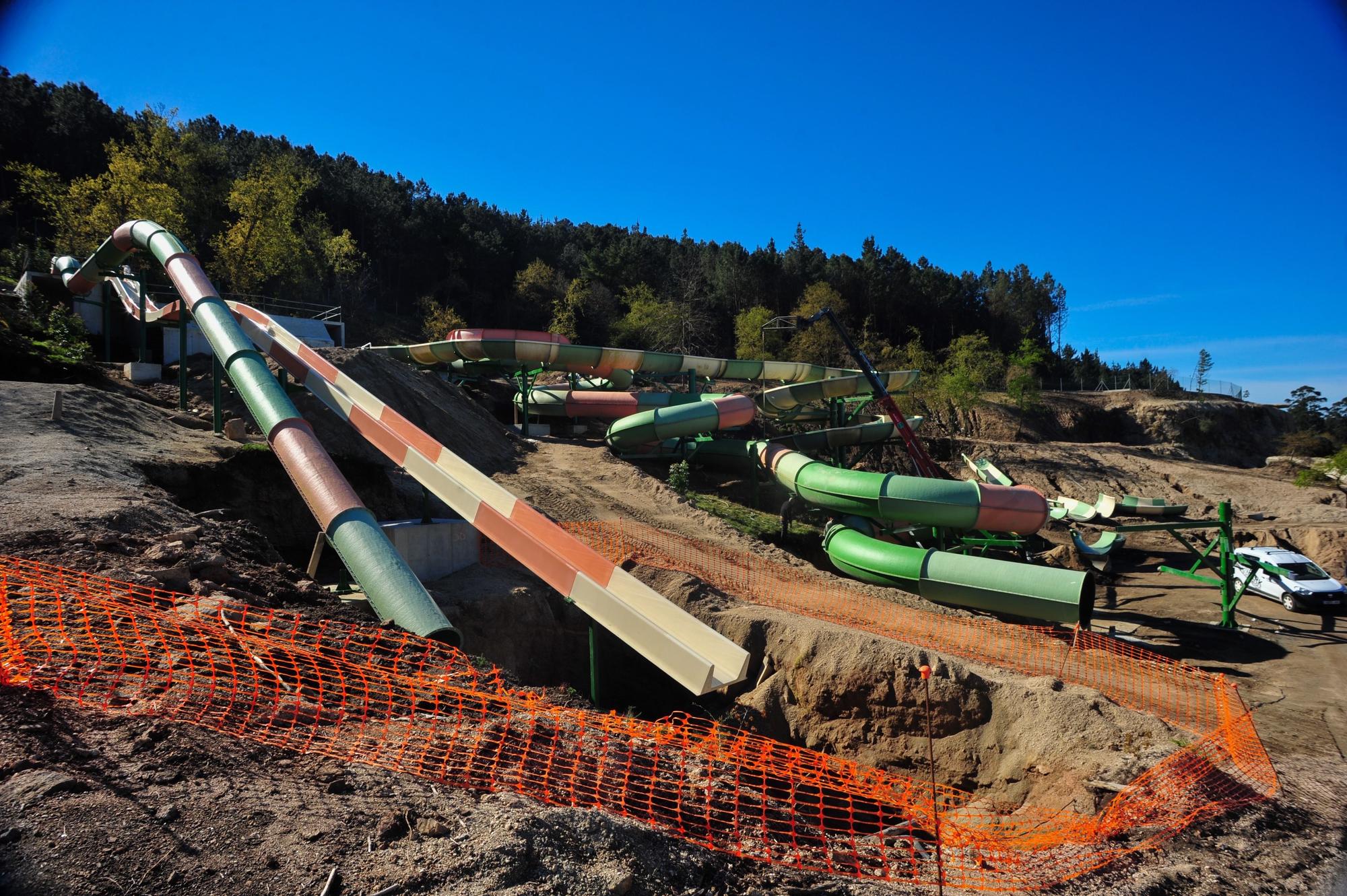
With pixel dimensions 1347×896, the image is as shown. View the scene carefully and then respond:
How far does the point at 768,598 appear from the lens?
12.6 meters

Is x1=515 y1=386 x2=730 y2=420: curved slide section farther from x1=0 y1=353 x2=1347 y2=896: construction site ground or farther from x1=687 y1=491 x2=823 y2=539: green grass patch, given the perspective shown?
x1=687 y1=491 x2=823 y2=539: green grass patch

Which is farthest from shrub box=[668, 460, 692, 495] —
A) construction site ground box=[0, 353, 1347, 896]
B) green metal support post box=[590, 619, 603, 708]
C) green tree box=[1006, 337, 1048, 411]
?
green tree box=[1006, 337, 1048, 411]

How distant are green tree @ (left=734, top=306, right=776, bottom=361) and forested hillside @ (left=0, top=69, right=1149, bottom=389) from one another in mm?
142

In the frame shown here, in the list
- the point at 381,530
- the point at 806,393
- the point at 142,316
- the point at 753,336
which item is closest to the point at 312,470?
the point at 381,530

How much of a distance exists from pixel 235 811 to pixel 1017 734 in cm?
826

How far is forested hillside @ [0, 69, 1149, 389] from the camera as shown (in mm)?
32094

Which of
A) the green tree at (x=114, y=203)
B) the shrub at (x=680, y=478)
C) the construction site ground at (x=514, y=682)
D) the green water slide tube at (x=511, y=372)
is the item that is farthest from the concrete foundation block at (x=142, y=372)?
the green tree at (x=114, y=203)

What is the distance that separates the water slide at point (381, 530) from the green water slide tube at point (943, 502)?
8.35 m

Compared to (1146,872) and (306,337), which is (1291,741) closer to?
(1146,872)

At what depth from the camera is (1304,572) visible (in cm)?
1588

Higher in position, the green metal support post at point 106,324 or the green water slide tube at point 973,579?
the green metal support post at point 106,324

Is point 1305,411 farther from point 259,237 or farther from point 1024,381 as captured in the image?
point 259,237

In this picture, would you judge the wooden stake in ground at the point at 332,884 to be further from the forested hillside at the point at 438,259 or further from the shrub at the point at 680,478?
the forested hillside at the point at 438,259

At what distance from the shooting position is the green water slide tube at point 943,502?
14.2 metres
